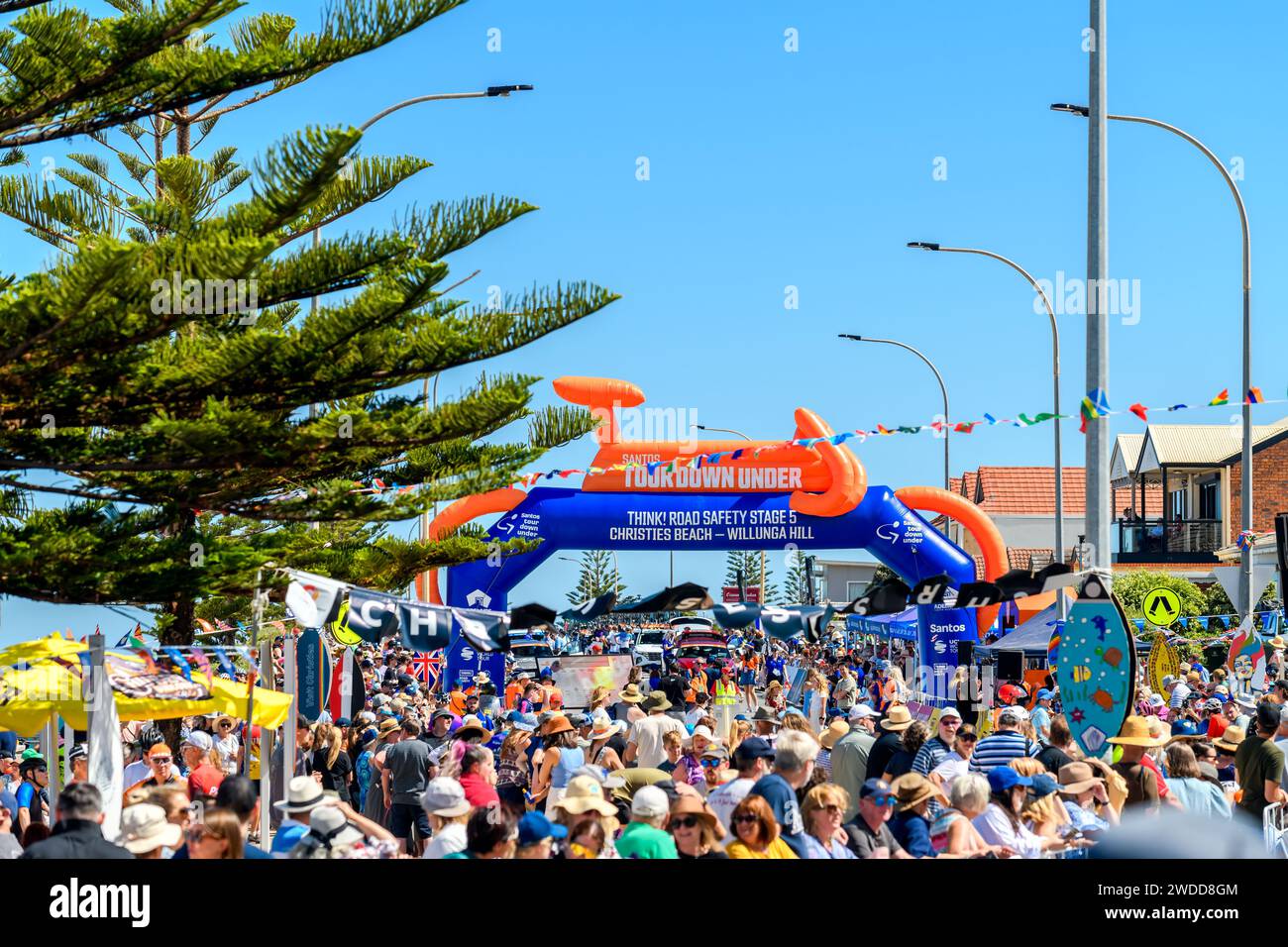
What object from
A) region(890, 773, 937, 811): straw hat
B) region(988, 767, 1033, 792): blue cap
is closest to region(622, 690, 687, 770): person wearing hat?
region(988, 767, 1033, 792): blue cap

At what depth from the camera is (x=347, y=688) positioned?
15492mm

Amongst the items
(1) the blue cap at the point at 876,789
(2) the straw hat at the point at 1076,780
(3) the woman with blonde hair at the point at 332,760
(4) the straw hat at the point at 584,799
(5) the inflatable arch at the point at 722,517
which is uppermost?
(5) the inflatable arch at the point at 722,517

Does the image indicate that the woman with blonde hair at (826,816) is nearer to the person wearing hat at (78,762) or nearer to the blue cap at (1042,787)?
the blue cap at (1042,787)

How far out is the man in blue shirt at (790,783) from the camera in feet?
23.8

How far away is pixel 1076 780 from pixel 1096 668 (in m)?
3.34

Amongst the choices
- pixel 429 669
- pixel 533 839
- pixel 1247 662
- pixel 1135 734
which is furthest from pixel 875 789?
pixel 429 669

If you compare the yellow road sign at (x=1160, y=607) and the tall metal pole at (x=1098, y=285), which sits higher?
the tall metal pole at (x=1098, y=285)

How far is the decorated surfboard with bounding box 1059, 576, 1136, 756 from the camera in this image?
11727mm

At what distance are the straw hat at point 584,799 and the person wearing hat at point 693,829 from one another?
13.1 inches

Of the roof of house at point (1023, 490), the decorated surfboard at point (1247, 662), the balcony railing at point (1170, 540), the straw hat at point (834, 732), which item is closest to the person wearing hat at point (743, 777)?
the straw hat at point (834, 732)

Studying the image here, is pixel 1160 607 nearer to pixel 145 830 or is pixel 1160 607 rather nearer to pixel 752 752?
pixel 752 752

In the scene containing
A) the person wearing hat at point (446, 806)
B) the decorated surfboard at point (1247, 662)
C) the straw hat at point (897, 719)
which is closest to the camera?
the person wearing hat at point (446, 806)
